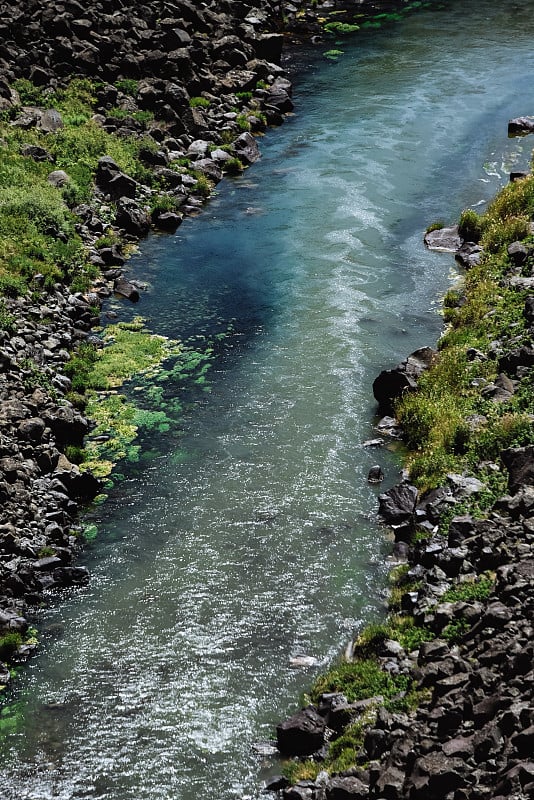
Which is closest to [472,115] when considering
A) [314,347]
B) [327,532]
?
[314,347]

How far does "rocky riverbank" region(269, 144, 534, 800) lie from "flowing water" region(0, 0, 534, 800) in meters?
0.99

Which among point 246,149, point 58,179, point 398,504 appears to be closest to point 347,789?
point 398,504

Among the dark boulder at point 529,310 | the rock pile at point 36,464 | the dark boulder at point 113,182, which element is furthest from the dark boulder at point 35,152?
the dark boulder at point 529,310

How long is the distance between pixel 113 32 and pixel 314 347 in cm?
3026

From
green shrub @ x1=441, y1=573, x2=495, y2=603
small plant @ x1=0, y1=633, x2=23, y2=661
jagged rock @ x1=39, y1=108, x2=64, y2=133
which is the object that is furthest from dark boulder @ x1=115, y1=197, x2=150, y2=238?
green shrub @ x1=441, y1=573, x2=495, y2=603

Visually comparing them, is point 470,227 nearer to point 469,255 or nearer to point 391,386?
point 469,255

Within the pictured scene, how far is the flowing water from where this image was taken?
18.5 meters

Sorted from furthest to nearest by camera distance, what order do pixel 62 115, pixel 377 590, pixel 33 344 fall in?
pixel 62 115 < pixel 33 344 < pixel 377 590

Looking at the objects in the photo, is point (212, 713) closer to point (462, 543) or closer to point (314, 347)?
point (462, 543)

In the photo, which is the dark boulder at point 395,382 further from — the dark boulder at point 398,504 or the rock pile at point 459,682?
the rock pile at point 459,682

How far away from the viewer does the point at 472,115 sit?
50.8 m

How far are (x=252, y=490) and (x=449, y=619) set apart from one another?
7.88 meters

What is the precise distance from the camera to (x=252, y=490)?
24906mm

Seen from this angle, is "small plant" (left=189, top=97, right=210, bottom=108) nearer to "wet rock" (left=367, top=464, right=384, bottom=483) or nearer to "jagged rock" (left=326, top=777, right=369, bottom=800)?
"wet rock" (left=367, top=464, right=384, bottom=483)
